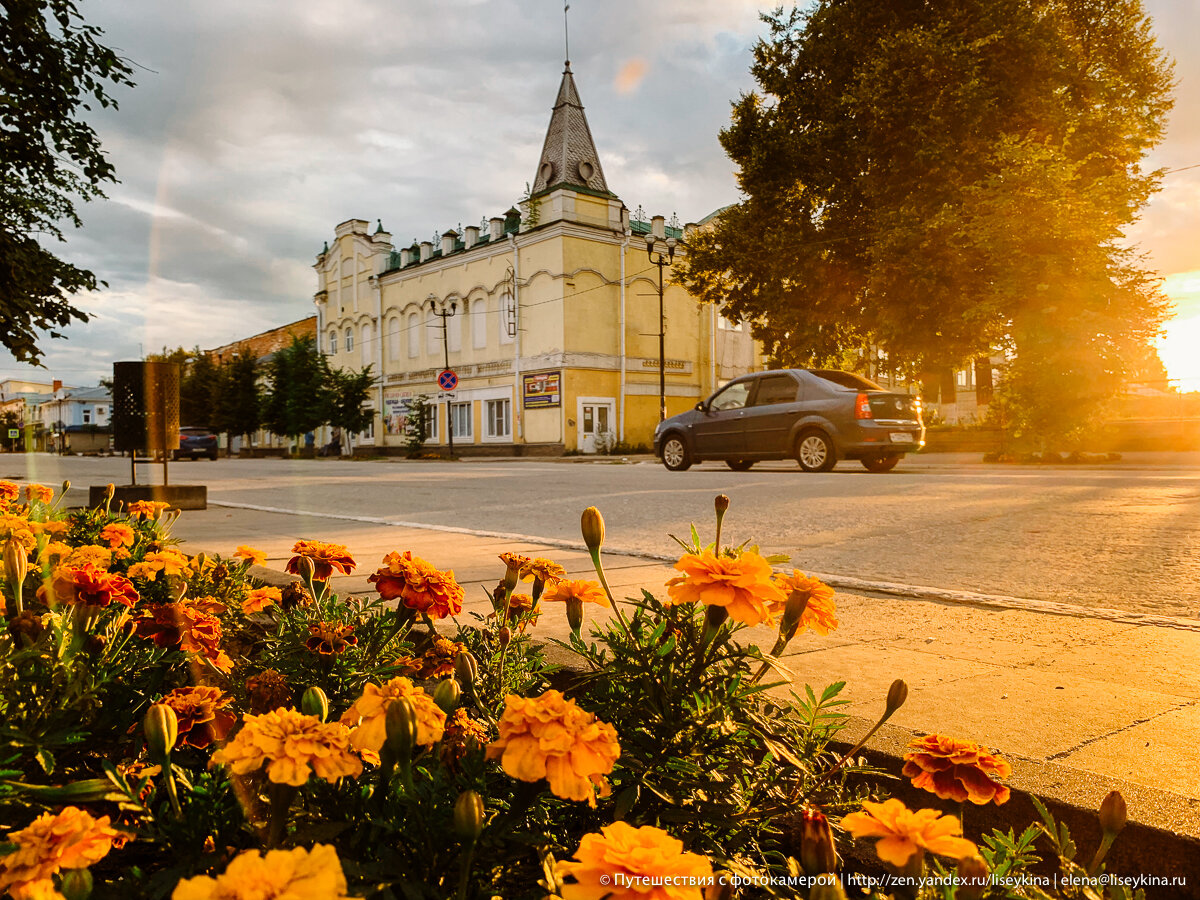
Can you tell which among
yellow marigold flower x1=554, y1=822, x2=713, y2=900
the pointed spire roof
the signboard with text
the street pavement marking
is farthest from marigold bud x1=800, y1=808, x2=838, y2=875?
the pointed spire roof

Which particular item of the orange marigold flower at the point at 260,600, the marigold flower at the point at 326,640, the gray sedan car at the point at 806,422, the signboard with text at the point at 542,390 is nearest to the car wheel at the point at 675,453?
the gray sedan car at the point at 806,422

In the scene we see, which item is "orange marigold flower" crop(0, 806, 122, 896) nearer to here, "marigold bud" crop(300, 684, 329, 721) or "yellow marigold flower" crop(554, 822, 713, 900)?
"marigold bud" crop(300, 684, 329, 721)

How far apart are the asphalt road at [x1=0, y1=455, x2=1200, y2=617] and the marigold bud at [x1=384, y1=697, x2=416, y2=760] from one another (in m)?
3.21

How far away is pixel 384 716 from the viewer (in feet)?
3.07

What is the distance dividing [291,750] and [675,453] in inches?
564

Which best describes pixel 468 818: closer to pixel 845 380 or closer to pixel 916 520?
pixel 916 520

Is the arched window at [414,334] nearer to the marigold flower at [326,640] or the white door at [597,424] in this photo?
the white door at [597,424]

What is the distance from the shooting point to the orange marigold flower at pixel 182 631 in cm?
144

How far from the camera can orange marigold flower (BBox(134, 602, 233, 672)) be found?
1436 millimetres

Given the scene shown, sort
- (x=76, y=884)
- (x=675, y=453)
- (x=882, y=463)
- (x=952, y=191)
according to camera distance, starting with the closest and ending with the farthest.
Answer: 1. (x=76, y=884)
2. (x=882, y=463)
3. (x=675, y=453)
4. (x=952, y=191)

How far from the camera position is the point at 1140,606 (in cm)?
316

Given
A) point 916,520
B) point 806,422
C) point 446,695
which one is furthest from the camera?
point 806,422

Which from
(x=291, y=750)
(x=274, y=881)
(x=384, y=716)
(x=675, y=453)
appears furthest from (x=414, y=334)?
(x=274, y=881)

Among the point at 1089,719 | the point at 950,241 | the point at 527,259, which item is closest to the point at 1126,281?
the point at 950,241
